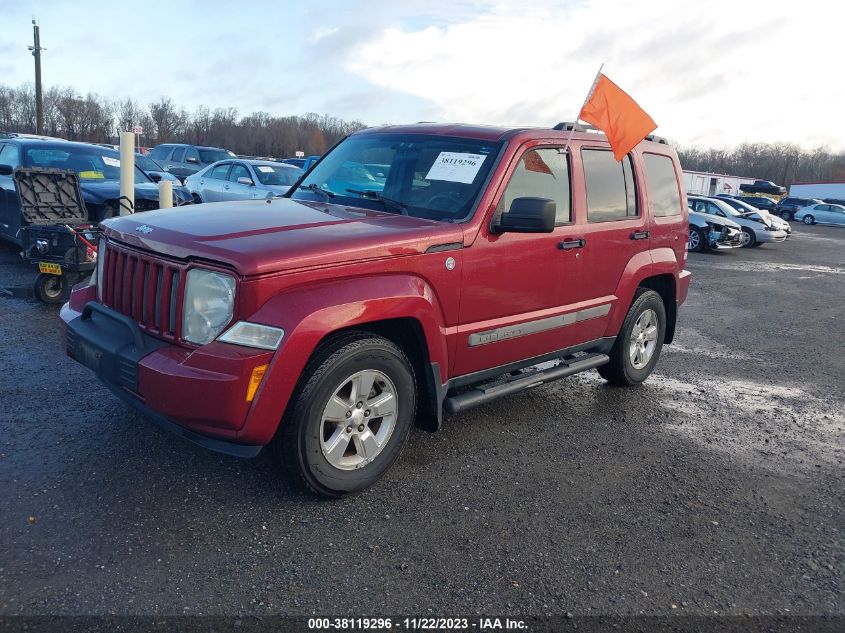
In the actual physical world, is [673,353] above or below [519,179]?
below

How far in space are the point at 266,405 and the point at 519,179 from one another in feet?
7.20

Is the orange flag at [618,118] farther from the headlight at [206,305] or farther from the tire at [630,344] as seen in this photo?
the headlight at [206,305]

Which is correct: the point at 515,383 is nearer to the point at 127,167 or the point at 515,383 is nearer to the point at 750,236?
the point at 127,167

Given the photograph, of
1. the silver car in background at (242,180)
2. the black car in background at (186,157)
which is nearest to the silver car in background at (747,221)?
the silver car in background at (242,180)

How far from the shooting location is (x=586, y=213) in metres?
4.80

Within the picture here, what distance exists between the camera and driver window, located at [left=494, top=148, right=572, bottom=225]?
13.9 feet

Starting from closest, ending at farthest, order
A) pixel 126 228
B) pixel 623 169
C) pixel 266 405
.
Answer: pixel 266 405 < pixel 126 228 < pixel 623 169

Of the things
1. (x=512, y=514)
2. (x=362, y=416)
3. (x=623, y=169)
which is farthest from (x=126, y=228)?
(x=623, y=169)

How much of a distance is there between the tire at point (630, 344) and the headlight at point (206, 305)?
347 cm

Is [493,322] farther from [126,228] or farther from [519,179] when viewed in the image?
[126,228]

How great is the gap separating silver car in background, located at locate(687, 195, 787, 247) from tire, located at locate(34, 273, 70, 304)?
19.4 meters

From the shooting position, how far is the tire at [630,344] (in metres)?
5.58

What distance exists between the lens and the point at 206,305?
128 inches

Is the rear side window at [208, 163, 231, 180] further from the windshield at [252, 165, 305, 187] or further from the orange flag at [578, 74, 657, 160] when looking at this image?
the orange flag at [578, 74, 657, 160]
